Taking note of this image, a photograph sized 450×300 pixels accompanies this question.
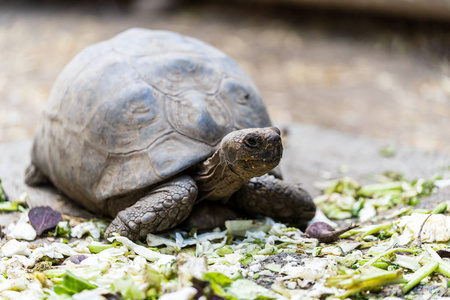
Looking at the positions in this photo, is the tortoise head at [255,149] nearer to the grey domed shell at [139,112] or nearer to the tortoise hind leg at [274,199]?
the grey domed shell at [139,112]

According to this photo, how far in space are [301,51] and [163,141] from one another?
309 inches

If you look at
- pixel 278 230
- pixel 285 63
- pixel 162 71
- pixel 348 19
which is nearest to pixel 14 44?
pixel 285 63

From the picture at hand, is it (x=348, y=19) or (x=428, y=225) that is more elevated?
(x=348, y=19)

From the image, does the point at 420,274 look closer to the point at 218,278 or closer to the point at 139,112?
the point at 218,278

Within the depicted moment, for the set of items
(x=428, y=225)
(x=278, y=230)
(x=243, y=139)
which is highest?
(x=243, y=139)

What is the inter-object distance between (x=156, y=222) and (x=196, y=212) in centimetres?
35

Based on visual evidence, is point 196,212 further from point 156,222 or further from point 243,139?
point 243,139

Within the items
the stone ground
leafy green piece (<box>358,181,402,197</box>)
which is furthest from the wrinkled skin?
the stone ground

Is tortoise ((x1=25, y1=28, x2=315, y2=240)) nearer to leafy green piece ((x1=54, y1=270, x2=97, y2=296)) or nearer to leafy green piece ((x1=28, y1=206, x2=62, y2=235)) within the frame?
leafy green piece ((x1=28, y1=206, x2=62, y2=235))

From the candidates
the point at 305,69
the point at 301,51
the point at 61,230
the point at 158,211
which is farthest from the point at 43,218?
the point at 301,51

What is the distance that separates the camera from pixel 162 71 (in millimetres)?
3406

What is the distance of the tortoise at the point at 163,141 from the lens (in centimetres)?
304

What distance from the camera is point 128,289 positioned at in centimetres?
223

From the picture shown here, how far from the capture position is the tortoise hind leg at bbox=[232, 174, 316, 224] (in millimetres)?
3334
